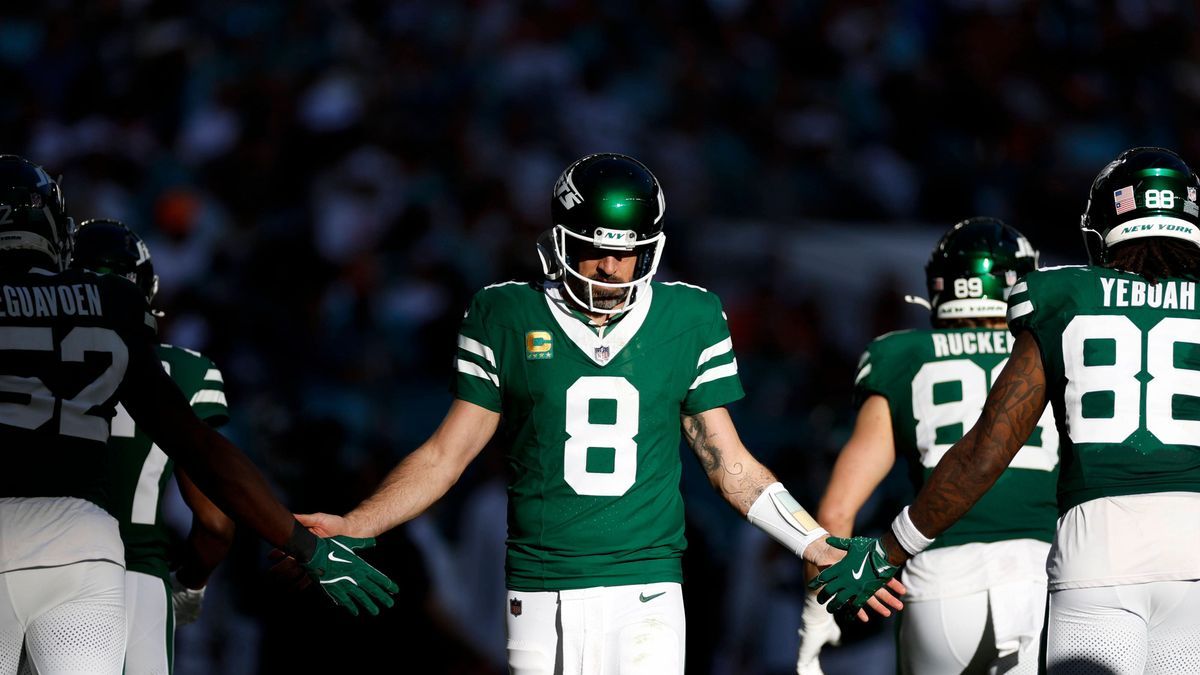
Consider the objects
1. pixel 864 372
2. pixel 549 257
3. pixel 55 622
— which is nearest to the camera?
pixel 55 622

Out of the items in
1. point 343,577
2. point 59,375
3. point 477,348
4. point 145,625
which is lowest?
point 145,625

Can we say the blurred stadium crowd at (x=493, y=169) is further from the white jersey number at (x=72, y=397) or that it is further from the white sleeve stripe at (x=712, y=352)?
the white jersey number at (x=72, y=397)

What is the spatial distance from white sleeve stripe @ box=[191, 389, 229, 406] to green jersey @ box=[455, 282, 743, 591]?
125cm

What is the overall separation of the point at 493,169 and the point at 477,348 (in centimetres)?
654

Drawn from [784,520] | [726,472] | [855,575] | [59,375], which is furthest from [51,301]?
[855,575]

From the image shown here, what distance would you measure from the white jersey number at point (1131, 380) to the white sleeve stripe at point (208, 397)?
2.93 m

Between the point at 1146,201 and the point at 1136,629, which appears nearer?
the point at 1136,629

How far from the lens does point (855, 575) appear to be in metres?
4.35

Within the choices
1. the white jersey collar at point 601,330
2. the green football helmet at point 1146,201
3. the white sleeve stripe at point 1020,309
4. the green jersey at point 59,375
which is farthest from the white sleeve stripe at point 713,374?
the green jersey at point 59,375

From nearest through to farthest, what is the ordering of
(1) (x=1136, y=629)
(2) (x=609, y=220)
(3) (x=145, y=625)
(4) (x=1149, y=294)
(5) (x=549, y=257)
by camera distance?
(1) (x=1136, y=629)
(4) (x=1149, y=294)
(2) (x=609, y=220)
(5) (x=549, y=257)
(3) (x=145, y=625)

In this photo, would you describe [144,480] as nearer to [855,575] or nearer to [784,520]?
[784,520]

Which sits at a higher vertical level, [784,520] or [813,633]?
[784,520]

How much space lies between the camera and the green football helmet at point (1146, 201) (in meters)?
4.07

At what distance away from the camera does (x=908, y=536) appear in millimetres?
4316
